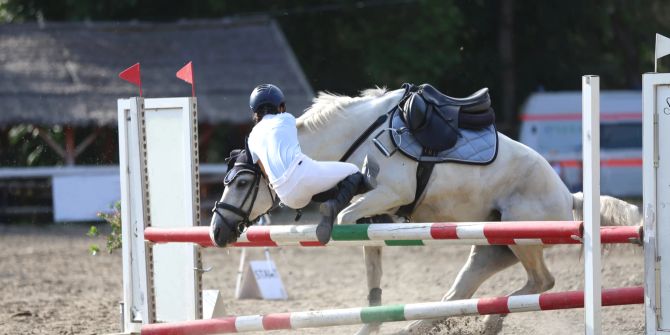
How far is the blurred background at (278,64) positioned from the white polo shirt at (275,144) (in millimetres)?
12372

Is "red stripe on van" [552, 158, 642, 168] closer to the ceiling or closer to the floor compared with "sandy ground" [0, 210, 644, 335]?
closer to the ceiling

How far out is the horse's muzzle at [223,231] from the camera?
474 centimetres

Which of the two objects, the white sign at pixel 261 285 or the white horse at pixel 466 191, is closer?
the white horse at pixel 466 191

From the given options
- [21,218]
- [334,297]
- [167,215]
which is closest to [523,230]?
[167,215]

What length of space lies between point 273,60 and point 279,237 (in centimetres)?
1629

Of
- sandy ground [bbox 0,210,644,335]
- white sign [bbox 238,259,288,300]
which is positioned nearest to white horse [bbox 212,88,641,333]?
sandy ground [bbox 0,210,644,335]

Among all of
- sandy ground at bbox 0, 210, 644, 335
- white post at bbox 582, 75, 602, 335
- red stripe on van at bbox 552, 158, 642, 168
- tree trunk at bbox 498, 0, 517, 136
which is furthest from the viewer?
tree trunk at bbox 498, 0, 517, 136

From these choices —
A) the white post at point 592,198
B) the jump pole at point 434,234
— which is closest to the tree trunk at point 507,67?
the jump pole at point 434,234

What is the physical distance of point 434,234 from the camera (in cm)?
446

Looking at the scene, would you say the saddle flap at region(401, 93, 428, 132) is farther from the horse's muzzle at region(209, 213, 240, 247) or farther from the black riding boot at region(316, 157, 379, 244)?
the horse's muzzle at region(209, 213, 240, 247)

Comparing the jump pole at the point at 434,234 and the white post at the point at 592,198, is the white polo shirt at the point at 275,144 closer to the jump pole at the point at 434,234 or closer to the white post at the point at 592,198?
the jump pole at the point at 434,234

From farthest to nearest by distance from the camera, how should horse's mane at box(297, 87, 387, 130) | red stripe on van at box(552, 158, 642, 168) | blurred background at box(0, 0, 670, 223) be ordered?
red stripe on van at box(552, 158, 642, 168)
blurred background at box(0, 0, 670, 223)
horse's mane at box(297, 87, 387, 130)

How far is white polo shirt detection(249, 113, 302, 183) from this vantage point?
15.3 ft

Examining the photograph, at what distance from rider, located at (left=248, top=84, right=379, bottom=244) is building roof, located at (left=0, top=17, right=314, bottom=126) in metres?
14.4
